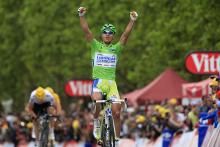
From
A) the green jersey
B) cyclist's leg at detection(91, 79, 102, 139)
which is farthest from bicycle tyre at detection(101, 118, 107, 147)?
the green jersey

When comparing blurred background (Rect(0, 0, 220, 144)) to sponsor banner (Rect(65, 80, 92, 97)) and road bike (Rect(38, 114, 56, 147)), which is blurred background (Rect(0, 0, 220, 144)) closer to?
sponsor banner (Rect(65, 80, 92, 97))

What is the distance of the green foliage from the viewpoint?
113 feet

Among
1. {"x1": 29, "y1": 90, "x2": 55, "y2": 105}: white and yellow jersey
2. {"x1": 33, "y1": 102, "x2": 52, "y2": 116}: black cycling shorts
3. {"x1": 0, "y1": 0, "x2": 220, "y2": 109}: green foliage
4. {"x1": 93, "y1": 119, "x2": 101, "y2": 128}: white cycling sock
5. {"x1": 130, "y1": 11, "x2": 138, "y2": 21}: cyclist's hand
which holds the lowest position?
{"x1": 93, "y1": 119, "x2": 101, "y2": 128}: white cycling sock

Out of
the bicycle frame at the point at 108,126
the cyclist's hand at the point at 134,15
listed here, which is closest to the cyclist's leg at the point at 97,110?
the bicycle frame at the point at 108,126

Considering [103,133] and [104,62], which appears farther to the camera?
[104,62]

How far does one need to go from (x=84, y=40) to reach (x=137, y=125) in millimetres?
20506

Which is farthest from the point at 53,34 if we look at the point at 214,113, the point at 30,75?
the point at 214,113

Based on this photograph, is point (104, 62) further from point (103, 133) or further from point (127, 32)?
point (103, 133)

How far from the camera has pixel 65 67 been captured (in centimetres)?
5916

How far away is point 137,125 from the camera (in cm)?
3588

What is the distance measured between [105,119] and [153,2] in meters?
14.2

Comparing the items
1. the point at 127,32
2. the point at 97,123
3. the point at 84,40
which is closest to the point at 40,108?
the point at 127,32

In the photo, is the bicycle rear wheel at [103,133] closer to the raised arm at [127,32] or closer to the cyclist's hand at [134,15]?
the raised arm at [127,32]

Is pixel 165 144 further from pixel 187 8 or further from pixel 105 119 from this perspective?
pixel 105 119
